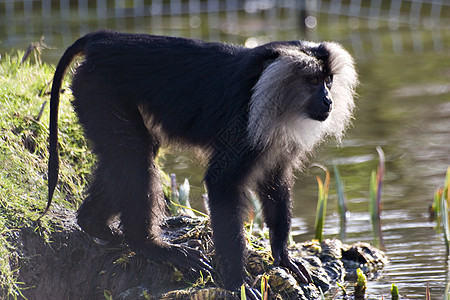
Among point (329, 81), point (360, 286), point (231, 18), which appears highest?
point (231, 18)

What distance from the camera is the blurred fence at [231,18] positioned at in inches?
551

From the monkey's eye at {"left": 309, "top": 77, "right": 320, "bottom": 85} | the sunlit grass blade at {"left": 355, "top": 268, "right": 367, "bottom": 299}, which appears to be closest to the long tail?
the monkey's eye at {"left": 309, "top": 77, "right": 320, "bottom": 85}

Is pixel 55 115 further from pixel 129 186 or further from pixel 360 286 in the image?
pixel 360 286

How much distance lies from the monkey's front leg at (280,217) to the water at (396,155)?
649 mm

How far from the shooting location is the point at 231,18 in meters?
15.4

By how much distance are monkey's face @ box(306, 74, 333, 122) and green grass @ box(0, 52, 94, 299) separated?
6.09 ft

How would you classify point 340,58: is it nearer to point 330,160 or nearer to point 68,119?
point 68,119

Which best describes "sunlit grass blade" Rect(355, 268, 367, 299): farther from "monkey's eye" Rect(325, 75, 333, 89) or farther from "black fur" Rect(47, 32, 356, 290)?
"monkey's eye" Rect(325, 75, 333, 89)

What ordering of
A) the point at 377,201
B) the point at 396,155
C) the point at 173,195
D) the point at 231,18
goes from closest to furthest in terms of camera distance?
the point at 173,195
the point at 377,201
the point at 396,155
the point at 231,18

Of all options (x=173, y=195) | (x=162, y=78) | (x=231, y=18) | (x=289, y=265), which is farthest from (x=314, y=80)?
(x=231, y=18)

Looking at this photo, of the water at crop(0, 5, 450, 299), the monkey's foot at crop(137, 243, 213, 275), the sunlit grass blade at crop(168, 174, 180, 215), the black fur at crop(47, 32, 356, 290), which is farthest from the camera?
the sunlit grass blade at crop(168, 174, 180, 215)

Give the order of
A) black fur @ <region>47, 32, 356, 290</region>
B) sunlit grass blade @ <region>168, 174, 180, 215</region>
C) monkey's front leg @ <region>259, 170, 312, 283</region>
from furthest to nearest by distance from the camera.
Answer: sunlit grass blade @ <region>168, 174, 180, 215</region> < monkey's front leg @ <region>259, 170, 312, 283</region> < black fur @ <region>47, 32, 356, 290</region>

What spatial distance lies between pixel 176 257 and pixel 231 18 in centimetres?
1069

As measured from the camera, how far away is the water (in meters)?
6.11
